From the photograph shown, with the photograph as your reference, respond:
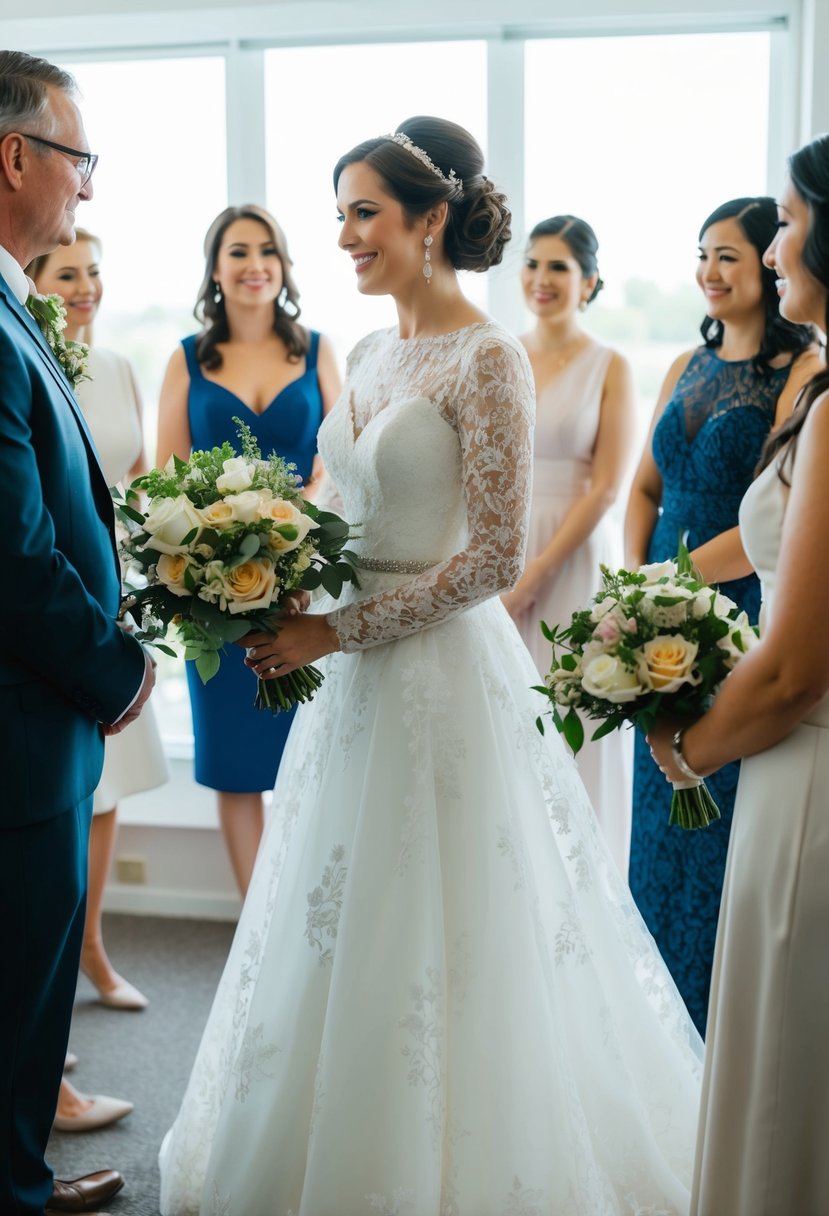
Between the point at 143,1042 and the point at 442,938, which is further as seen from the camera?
the point at 143,1042

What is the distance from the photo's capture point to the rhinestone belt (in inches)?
91.0

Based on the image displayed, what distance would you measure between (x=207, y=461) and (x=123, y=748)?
1.57 m

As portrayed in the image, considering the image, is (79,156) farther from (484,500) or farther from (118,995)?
(118,995)

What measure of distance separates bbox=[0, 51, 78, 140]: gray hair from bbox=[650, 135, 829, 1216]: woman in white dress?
122 centimetres

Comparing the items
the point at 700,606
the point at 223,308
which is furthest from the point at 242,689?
the point at 700,606

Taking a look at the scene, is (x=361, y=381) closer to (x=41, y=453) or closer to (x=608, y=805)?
(x=41, y=453)

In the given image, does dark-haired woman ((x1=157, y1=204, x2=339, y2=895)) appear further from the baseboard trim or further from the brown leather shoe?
the brown leather shoe

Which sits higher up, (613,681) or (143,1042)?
(613,681)

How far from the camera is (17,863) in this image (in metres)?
1.92

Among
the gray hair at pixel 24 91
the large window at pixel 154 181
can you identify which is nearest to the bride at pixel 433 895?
the gray hair at pixel 24 91

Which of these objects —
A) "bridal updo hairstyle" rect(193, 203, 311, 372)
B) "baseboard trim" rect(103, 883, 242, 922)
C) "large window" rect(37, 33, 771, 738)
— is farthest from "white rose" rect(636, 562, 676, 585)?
"baseboard trim" rect(103, 883, 242, 922)

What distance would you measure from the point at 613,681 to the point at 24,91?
1380 mm

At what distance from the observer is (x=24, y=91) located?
1972 mm

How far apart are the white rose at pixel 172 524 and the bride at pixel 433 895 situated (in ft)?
0.91
